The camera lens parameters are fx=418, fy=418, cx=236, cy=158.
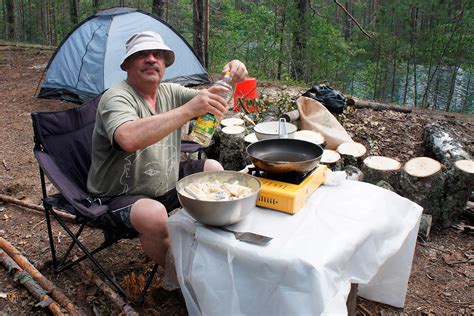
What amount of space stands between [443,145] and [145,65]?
3.22m

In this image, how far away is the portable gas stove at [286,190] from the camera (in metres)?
1.61

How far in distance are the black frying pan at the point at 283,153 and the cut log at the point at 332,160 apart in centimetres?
166

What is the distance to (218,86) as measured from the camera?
75.7 inches

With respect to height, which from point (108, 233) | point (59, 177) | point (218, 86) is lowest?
point (108, 233)

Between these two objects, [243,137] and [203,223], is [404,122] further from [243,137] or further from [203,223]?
[203,223]

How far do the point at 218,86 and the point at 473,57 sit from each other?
14423 mm

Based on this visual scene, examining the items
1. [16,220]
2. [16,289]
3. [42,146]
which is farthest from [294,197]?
[16,220]

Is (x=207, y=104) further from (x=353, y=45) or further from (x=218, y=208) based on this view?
(x=353, y=45)

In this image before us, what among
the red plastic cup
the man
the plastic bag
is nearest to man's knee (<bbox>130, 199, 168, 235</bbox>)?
the man

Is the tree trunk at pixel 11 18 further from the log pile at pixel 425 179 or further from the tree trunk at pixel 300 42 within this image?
the log pile at pixel 425 179

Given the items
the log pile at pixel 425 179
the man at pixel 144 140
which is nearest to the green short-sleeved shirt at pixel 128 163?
the man at pixel 144 140

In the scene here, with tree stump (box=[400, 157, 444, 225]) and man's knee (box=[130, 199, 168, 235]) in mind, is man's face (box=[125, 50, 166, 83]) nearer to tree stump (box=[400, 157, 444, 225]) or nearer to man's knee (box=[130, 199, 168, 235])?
man's knee (box=[130, 199, 168, 235])

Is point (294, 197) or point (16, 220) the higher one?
point (294, 197)

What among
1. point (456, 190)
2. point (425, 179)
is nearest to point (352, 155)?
point (425, 179)
